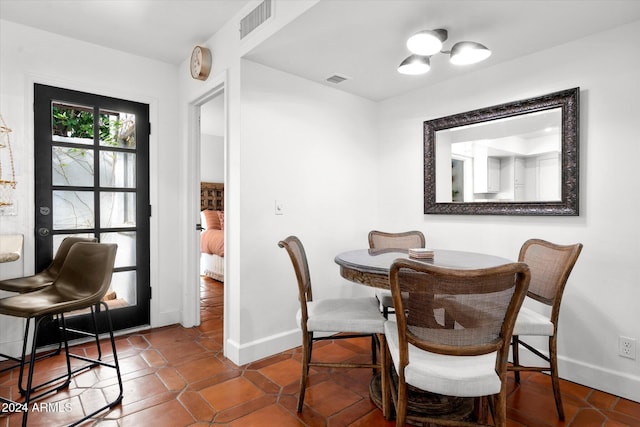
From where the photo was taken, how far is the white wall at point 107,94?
2.61 m

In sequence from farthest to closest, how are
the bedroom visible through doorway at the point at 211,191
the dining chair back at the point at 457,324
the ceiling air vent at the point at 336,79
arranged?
the bedroom visible through doorway at the point at 211,191, the ceiling air vent at the point at 336,79, the dining chair back at the point at 457,324

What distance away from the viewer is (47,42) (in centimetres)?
273

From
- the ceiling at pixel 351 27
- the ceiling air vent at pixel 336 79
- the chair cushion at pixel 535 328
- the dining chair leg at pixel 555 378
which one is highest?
the ceiling at pixel 351 27

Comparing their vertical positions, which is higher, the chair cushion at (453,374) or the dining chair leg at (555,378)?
the chair cushion at (453,374)

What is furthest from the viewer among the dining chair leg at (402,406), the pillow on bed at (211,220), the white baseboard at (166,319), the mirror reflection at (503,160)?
the pillow on bed at (211,220)

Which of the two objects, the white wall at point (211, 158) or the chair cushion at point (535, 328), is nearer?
the chair cushion at point (535, 328)

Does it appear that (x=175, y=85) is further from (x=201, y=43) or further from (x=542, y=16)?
(x=542, y=16)

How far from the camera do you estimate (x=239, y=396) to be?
6.87ft

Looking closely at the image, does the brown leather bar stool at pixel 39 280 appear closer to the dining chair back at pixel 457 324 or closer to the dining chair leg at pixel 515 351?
the dining chair back at pixel 457 324

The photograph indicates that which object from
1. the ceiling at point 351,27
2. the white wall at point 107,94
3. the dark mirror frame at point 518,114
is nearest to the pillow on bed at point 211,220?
the white wall at point 107,94

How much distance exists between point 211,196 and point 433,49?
202 inches

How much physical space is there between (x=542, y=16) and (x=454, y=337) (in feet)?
6.39

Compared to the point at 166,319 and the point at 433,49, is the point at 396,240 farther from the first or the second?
the point at 166,319

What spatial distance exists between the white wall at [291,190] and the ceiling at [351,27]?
0.75 feet
